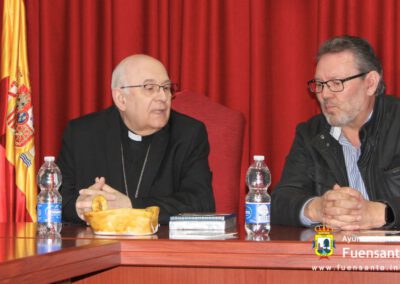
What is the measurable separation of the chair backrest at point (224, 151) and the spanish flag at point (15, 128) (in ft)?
3.99

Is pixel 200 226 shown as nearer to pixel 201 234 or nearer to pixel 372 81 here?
pixel 201 234

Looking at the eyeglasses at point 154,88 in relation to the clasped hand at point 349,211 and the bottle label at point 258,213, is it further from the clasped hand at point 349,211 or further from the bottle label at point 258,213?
the bottle label at point 258,213

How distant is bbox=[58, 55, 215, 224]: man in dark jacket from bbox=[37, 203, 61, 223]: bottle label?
823 millimetres

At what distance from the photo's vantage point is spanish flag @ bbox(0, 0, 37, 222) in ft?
13.2

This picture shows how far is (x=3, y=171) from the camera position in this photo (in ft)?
13.3

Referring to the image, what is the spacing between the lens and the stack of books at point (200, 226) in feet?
6.84

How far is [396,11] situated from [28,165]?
2.34 meters

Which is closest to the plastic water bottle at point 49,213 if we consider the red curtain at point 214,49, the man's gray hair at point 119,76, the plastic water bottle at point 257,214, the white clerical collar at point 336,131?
the plastic water bottle at point 257,214

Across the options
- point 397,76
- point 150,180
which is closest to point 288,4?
point 397,76

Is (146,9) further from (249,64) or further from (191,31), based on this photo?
(249,64)

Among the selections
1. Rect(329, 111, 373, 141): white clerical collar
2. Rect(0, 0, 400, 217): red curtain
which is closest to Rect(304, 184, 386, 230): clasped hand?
Rect(329, 111, 373, 141): white clerical collar

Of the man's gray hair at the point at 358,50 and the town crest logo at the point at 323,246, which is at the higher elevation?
the man's gray hair at the point at 358,50

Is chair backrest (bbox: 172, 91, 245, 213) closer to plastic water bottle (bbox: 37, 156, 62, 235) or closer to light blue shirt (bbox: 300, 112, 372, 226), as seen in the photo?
light blue shirt (bbox: 300, 112, 372, 226)

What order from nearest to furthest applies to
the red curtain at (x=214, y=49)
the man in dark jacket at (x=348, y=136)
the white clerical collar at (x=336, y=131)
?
the man in dark jacket at (x=348, y=136), the white clerical collar at (x=336, y=131), the red curtain at (x=214, y=49)
